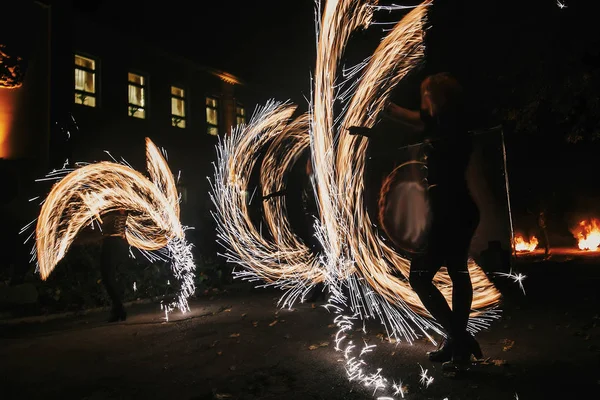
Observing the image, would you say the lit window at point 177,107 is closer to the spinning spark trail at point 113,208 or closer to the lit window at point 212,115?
the lit window at point 212,115

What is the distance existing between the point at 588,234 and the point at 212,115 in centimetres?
1665

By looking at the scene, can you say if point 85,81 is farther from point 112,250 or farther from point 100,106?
point 112,250

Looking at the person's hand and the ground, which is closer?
the ground

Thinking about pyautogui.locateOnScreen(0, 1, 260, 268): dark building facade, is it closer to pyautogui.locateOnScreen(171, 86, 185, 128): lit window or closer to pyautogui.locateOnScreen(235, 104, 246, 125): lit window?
pyautogui.locateOnScreen(171, 86, 185, 128): lit window

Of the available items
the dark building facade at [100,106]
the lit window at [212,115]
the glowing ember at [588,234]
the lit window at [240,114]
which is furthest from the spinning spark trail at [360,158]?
the lit window at [240,114]

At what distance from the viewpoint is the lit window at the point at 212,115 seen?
78.2 feet

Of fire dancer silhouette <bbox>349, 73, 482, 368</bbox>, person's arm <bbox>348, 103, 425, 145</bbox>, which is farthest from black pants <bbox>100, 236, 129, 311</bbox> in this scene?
fire dancer silhouette <bbox>349, 73, 482, 368</bbox>

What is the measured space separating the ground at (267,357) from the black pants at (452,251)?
0.55 metres

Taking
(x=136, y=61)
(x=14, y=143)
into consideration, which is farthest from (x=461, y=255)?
(x=136, y=61)

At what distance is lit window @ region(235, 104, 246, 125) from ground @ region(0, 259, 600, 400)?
1721cm

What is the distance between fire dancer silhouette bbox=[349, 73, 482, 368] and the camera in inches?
197

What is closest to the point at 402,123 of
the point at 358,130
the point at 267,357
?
the point at 358,130

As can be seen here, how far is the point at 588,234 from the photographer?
66.0ft

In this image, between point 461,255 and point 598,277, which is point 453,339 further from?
point 598,277
